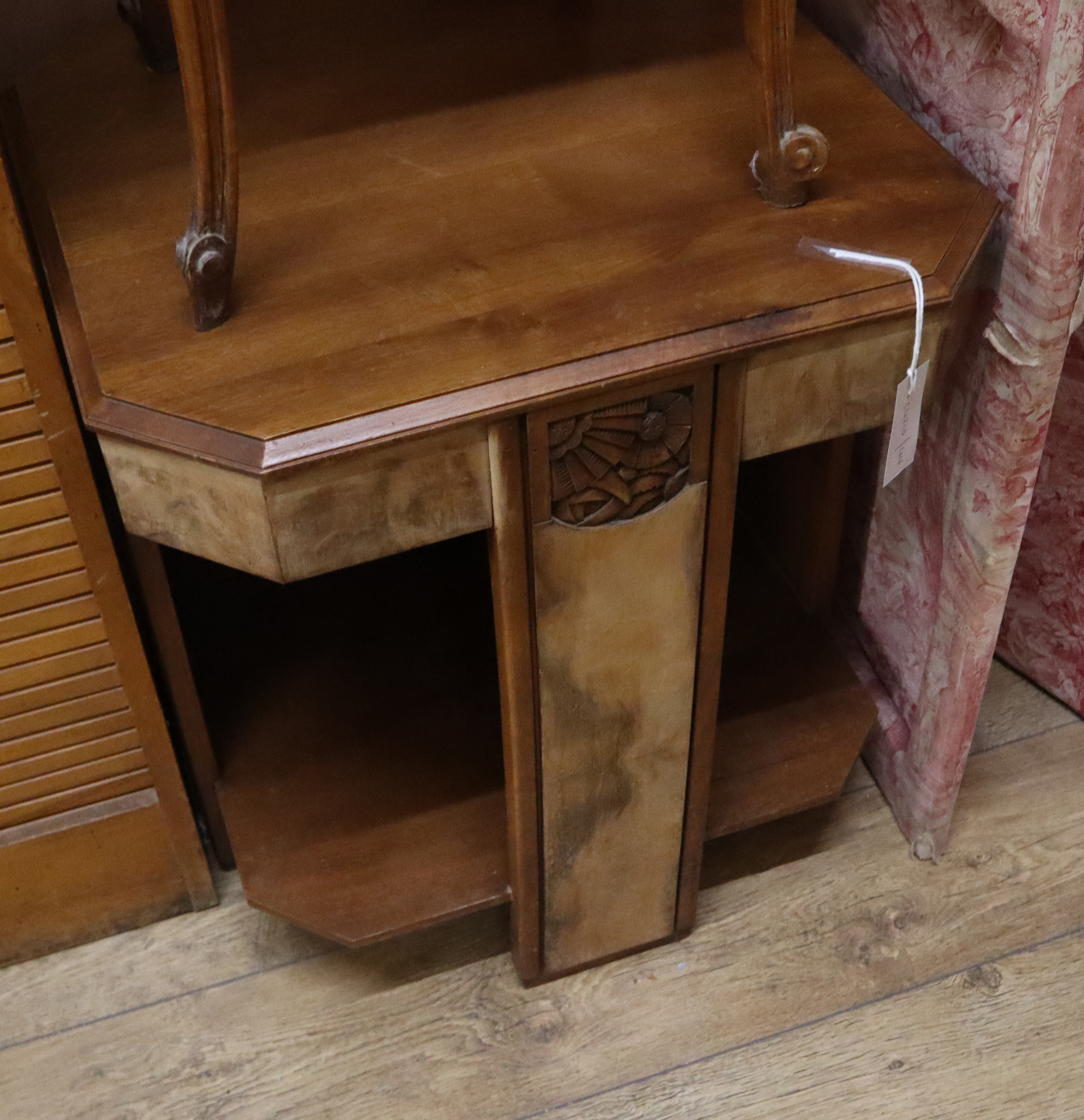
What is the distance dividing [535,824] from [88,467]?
0.46 m

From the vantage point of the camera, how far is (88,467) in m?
0.99

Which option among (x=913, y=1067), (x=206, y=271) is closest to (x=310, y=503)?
(x=206, y=271)

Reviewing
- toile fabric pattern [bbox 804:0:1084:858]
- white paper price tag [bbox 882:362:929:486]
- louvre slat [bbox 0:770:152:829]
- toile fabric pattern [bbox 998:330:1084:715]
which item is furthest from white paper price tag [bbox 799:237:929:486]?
louvre slat [bbox 0:770:152:829]

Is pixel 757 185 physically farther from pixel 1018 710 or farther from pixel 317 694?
pixel 1018 710

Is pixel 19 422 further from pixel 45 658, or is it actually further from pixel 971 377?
pixel 971 377

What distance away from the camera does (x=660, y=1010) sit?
125 centimetres

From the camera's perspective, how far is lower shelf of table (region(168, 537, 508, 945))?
119 centimetres

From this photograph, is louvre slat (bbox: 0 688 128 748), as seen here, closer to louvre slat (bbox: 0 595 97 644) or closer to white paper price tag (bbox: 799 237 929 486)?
louvre slat (bbox: 0 595 97 644)

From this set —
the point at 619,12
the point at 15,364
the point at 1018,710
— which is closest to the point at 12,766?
the point at 15,364

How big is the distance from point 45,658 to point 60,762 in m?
0.12

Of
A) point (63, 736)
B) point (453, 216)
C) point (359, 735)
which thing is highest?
point (453, 216)

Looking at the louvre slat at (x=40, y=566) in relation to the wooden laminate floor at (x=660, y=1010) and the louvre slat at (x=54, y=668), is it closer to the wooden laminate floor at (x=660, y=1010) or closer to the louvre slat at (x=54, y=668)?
the louvre slat at (x=54, y=668)

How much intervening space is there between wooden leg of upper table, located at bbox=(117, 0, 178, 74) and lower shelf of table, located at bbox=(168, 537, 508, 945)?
56cm

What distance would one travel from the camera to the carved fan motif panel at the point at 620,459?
86 centimetres
